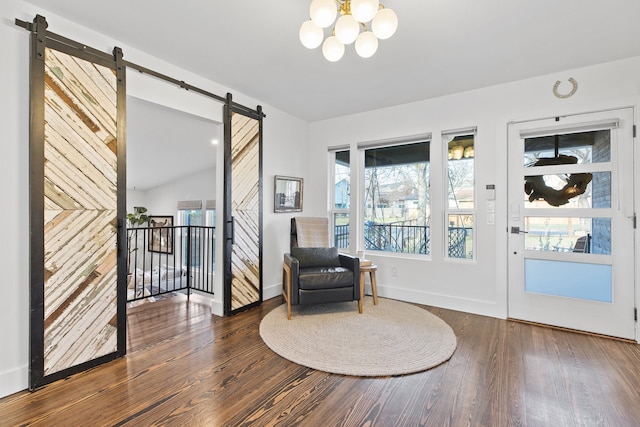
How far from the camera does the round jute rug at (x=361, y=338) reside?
7.42 ft

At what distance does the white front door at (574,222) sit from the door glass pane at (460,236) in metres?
0.43

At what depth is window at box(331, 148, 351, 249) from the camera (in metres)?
4.47

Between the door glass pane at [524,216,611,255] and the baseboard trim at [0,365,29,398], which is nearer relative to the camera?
the baseboard trim at [0,365,29,398]

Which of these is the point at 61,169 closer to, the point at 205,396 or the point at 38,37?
the point at 38,37

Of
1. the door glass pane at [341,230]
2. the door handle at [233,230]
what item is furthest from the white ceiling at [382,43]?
the door glass pane at [341,230]

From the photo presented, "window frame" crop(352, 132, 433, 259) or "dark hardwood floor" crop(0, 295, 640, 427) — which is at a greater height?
"window frame" crop(352, 132, 433, 259)

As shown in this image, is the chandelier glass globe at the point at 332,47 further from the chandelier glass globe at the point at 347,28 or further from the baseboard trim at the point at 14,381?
the baseboard trim at the point at 14,381

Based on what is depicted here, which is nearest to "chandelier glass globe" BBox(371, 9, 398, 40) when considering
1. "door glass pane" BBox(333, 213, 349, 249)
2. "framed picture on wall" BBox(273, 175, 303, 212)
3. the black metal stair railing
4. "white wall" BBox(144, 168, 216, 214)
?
"framed picture on wall" BBox(273, 175, 303, 212)

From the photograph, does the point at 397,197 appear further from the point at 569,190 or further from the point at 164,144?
the point at 164,144

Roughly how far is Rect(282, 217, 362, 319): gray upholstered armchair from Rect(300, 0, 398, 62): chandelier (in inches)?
82.0

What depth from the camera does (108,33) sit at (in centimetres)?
231

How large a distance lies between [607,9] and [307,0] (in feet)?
6.62

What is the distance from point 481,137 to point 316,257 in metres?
2.31

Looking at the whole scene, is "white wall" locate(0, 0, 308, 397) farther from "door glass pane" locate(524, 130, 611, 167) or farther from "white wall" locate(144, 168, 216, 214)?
"white wall" locate(144, 168, 216, 214)
